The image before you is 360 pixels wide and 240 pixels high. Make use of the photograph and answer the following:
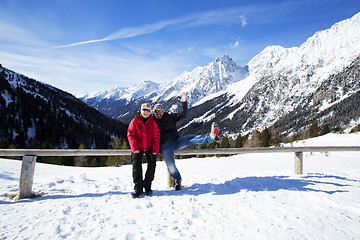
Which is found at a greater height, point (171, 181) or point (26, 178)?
point (26, 178)

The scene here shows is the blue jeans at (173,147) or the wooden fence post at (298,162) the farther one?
the wooden fence post at (298,162)

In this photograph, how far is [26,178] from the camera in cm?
426

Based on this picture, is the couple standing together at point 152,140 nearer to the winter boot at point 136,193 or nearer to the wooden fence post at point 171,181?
the winter boot at point 136,193

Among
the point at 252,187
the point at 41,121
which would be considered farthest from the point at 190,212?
the point at 41,121

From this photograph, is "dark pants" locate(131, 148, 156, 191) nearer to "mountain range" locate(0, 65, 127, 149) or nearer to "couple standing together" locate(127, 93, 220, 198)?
"couple standing together" locate(127, 93, 220, 198)

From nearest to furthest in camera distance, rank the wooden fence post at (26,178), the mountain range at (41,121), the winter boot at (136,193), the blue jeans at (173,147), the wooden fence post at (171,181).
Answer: the wooden fence post at (26,178), the winter boot at (136,193), the blue jeans at (173,147), the wooden fence post at (171,181), the mountain range at (41,121)

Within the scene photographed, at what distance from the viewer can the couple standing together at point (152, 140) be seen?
4457mm

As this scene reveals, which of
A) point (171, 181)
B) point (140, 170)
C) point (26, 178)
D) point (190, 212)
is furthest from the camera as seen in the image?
point (171, 181)

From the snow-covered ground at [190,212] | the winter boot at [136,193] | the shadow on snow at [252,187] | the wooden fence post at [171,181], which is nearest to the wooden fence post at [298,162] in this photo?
the shadow on snow at [252,187]

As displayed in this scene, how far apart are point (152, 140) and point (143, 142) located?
23 cm

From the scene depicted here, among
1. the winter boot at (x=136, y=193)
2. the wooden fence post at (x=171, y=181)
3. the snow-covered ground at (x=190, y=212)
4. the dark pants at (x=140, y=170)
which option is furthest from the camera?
the wooden fence post at (x=171, y=181)

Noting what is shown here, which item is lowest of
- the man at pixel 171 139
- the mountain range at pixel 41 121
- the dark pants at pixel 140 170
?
the dark pants at pixel 140 170

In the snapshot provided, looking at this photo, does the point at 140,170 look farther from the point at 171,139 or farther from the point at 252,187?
the point at 252,187

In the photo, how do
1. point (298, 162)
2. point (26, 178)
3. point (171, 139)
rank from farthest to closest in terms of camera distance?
point (298, 162) → point (171, 139) → point (26, 178)
